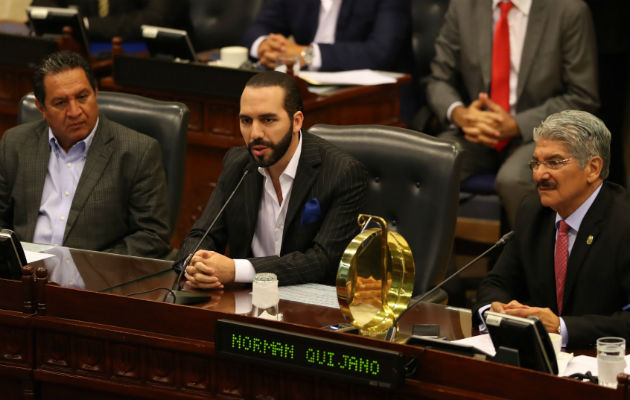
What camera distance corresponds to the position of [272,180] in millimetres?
3107

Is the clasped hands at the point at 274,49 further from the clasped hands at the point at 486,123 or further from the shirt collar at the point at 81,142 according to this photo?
the shirt collar at the point at 81,142

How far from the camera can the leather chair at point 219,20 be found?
5852mm

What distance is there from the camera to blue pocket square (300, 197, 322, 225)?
9.84 feet

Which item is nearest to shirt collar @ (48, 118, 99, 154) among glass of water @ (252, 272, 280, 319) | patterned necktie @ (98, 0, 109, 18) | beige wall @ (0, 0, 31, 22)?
glass of water @ (252, 272, 280, 319)

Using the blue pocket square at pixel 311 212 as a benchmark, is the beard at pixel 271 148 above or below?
above

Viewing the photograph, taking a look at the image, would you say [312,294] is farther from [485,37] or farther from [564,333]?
[485,37]

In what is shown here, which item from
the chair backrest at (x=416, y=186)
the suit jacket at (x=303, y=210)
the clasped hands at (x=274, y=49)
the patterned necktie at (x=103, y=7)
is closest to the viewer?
the suit jacket at (x=303, y=210)

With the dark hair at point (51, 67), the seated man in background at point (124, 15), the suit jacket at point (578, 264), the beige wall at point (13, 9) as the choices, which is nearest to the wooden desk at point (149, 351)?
the suit jacket at point (578, 264)

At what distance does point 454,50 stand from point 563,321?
2.47 metres

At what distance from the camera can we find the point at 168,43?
15.0 feet

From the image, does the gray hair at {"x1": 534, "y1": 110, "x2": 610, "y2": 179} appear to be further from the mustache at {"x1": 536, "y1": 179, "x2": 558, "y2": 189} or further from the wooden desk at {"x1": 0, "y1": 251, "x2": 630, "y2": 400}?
the wooden desk at {"x1": 0, "y1": 251, "x2": 630, "y2": 400}

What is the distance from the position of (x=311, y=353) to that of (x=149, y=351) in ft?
1.40

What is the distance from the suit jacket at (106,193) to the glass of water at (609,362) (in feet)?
5.63

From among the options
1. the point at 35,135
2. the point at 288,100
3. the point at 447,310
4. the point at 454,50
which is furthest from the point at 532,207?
the point at 454,50
